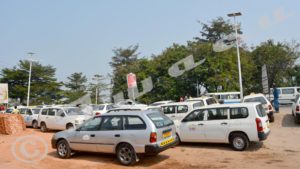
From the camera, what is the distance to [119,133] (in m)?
8.12

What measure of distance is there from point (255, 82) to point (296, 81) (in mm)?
10013

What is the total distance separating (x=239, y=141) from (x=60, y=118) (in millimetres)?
10884

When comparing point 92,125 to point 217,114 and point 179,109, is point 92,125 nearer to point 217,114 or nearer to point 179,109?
point 217,114

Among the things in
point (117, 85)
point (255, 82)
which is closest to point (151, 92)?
point (117, 85)

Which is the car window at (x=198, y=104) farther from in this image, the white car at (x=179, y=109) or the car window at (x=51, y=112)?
the car window at (x=51, y=112)

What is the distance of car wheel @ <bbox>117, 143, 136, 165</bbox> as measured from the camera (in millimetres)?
7901

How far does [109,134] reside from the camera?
27.2 feet

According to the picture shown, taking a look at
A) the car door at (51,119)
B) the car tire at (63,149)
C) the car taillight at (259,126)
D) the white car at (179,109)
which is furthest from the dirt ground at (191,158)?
the car door at (51,119)

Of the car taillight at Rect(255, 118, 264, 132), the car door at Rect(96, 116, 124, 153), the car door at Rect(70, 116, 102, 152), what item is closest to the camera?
the car door at Rect(96, 116, 124, 153)

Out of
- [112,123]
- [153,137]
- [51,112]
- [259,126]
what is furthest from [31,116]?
[259,126]

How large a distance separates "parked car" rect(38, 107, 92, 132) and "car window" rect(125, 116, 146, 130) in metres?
7.88

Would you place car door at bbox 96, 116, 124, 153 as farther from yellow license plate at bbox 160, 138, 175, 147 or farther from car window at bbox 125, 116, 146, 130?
yellow license plate at bbox 160, 138, 175, 147

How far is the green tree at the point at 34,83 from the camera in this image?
46.7 metres

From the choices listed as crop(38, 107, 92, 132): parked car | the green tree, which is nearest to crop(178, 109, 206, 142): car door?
crop(38, 107, 92, 132): parked car
